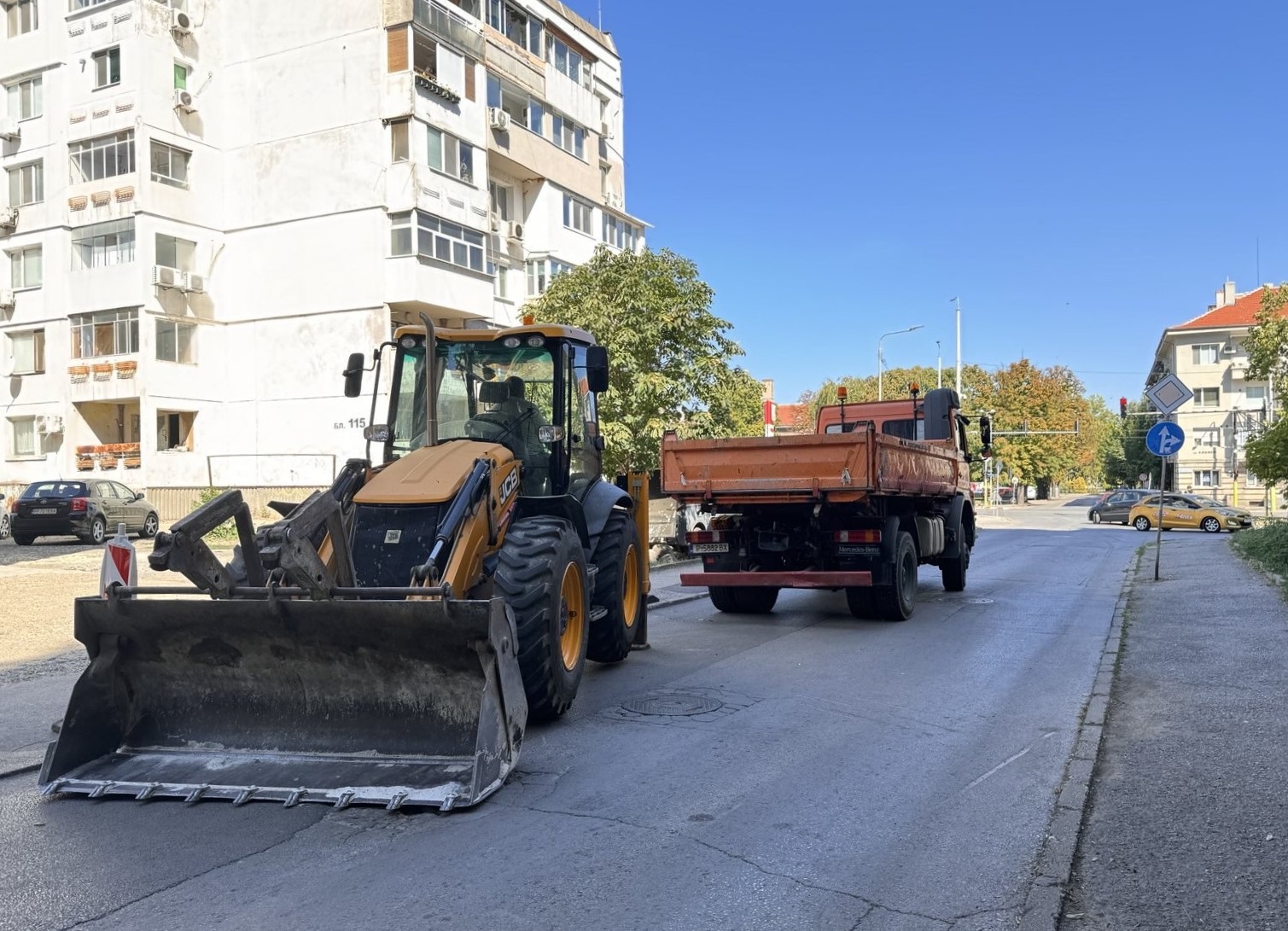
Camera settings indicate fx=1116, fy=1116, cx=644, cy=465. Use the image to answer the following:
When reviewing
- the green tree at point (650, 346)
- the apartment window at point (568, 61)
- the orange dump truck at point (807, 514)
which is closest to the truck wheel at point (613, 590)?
the orange dump truck at point (807, 514)

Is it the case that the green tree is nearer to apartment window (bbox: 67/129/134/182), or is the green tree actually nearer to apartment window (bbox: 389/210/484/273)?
apartment window (bbox: 389/210/484/273)

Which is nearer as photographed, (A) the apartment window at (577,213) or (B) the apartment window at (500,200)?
(B) the apartment window at (500,200)

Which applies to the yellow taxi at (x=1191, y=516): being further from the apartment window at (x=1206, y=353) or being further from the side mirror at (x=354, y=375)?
the apartment window at (x=1206, y=353)

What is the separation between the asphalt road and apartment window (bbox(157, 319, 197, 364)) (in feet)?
94.1

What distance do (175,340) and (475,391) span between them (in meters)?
30.2

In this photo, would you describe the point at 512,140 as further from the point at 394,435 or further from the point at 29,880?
the point at 29,880

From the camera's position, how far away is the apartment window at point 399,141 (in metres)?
34.7

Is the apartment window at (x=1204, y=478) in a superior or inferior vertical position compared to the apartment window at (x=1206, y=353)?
inferior

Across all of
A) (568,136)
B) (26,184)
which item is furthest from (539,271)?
(26,184)

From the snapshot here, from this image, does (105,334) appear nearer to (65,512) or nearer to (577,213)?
(65,512)

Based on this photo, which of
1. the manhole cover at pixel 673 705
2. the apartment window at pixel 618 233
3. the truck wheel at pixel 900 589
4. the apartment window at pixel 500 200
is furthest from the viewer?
the apartment window at pixel 618 233

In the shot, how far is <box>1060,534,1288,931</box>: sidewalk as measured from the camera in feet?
14.5

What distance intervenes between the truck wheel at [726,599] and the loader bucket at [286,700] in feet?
Result: 27.3

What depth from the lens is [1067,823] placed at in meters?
5.48
